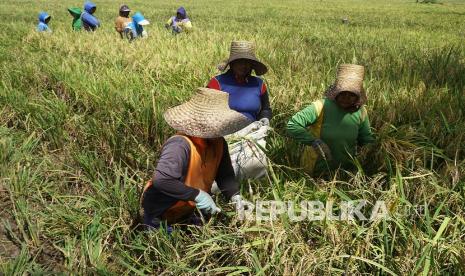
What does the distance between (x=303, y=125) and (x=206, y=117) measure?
2.95 ft

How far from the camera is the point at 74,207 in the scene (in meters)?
2.62

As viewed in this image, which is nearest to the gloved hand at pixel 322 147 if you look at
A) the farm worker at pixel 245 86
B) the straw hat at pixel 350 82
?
the straw hat at pixel 350 82

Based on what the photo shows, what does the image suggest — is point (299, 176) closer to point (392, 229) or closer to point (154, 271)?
point (392, 229)

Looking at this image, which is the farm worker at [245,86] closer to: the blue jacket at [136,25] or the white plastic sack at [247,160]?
the white plastic sack at [247,160]

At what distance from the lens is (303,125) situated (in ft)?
9.39

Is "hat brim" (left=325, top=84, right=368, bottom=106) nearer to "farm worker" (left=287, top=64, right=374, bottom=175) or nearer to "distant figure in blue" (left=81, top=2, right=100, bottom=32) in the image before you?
"farm worker" (left=287, top=64, right=374, bottom=175)

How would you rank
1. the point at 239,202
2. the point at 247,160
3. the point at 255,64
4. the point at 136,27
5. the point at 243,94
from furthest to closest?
1. the point at 136,27
2. the point at 255,64
3. the point at 243,94
4. the point at 247,160
5. the point at 239,202

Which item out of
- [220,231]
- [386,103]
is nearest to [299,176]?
[220,231]

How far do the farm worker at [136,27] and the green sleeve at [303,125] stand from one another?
18.8 ft

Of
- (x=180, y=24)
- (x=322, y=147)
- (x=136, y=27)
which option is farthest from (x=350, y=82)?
(x=180, y=24)

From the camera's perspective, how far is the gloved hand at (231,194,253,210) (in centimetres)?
232

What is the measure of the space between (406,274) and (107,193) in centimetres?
187

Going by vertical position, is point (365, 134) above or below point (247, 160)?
above

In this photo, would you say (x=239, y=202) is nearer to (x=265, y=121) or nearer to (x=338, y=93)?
(x=338, y=93)
